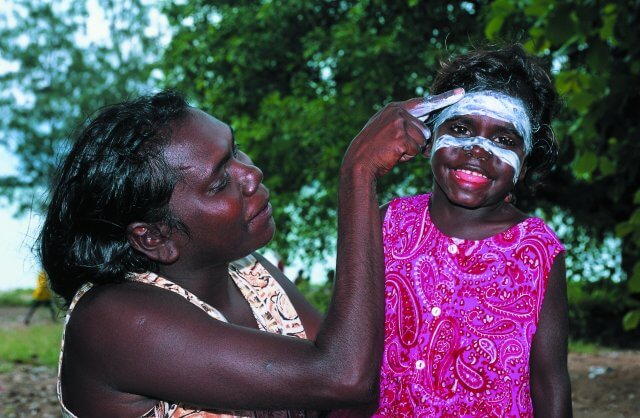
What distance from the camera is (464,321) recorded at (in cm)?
225

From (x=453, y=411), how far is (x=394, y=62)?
7.95m

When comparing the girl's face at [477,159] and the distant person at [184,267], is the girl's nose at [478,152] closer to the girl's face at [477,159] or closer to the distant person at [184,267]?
the girl's face at [477,159]

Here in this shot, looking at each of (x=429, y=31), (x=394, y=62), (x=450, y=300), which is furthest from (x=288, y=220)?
(x=450, y=300)

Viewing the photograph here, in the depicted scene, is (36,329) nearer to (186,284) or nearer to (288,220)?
(288,220)

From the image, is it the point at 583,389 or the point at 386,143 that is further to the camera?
the point at 583,389

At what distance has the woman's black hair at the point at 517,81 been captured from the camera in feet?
7.80

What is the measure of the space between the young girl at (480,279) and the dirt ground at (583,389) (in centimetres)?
323

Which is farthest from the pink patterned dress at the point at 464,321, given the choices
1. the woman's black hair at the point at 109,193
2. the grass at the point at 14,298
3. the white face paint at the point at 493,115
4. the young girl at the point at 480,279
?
the grass at the point at 14,298

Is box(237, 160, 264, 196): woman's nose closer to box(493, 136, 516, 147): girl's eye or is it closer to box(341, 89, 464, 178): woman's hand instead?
box(341, 89, 464, 178): woman's hand

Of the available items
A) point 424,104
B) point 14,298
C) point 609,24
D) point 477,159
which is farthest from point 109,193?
point 14,298

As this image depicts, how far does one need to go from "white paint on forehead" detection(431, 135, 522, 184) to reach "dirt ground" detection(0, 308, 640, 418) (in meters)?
3.38

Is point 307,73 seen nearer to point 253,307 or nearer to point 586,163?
point 586,163

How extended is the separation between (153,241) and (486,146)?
1.01 meters

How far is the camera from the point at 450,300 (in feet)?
7.52
